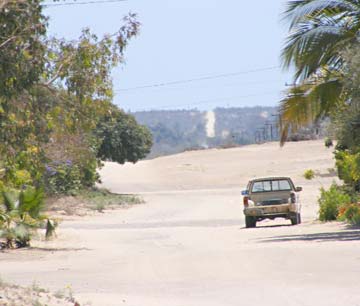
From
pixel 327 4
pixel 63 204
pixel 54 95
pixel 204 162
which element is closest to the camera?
pixel 54 95

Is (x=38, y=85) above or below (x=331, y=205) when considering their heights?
above

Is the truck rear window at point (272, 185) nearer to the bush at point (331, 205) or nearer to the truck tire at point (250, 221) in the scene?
the truck tire at point (250, 221)

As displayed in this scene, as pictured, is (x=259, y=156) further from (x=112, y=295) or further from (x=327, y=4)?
(x=112, y=295)

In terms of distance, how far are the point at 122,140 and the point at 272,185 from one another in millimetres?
36263

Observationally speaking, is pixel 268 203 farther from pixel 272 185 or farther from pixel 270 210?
pixel 272 185

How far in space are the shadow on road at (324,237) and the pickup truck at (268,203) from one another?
20.1 feet

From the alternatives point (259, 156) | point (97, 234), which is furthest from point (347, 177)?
point (259, 156)

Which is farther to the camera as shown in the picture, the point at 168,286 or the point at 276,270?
the point at 276,270

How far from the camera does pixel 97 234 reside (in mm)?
33312

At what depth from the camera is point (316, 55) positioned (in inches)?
1029

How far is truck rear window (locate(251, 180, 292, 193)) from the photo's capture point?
34.7 m

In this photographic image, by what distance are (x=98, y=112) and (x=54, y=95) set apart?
2221 mm

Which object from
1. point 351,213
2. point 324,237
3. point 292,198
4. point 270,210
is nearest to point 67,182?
point 270,210

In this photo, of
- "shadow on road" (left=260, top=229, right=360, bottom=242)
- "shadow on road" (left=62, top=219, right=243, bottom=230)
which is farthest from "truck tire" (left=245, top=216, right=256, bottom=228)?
"shadow on road" (left=260, top=229, right=360, bottom=242)
